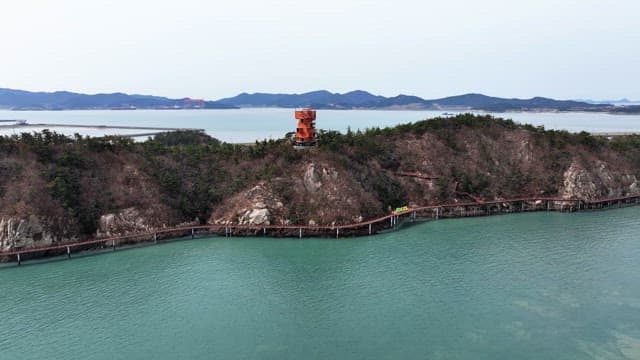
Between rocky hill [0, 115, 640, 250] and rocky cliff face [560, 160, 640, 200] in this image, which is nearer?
rocky hill [0, 115, 640, 250]

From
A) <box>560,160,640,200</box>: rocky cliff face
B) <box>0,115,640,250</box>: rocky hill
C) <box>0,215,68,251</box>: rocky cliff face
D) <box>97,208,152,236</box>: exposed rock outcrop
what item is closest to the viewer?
<box>0,215,68,251</box>: rocky cliff face

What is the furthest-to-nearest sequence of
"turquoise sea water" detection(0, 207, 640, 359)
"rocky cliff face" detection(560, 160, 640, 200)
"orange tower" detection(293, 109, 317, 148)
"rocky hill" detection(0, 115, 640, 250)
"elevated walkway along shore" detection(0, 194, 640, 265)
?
"rocky cliff face" detection(560, 160, 640, 200) → "orange tower" detection(293, 109, 317, 148) → "rocky hill" detection(0, 115, 640, 250) → "elevated walkway along shore" detection(0, 194, 640, 265) → "turquoise sea water" detection(0, 207, 640, 359)

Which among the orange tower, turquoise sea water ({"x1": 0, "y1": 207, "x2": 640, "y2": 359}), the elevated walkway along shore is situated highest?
the orange tower

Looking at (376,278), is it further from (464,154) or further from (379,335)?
(464,154)

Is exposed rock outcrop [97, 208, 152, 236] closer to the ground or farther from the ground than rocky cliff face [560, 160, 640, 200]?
closer to the ground

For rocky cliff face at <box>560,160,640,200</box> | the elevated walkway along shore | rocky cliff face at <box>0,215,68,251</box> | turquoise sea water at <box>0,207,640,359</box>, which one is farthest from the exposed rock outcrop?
rocky cliff face at <box>560,160,640,200</box>

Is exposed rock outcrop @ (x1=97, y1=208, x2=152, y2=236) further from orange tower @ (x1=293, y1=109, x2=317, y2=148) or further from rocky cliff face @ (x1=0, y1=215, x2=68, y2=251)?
orange tower @ (x1=293, y1=109, x2=317, y2=148)

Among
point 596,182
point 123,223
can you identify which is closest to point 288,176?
point 123,223
